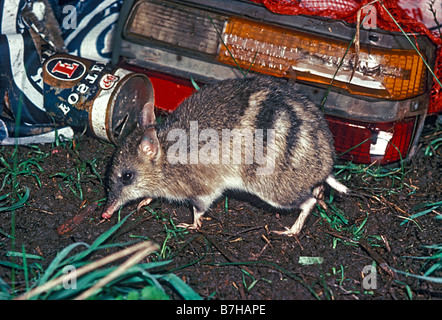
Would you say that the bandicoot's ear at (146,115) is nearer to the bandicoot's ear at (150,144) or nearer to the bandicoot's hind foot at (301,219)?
the bandicoot's ear at (150,144)

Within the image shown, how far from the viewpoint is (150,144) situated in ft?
11.4

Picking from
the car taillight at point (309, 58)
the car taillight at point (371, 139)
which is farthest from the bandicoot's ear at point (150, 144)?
the car taillight at point (371, 139)

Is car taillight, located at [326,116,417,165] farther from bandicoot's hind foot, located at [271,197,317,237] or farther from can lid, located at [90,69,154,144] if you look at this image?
can lid, located at [90,69,154,144]

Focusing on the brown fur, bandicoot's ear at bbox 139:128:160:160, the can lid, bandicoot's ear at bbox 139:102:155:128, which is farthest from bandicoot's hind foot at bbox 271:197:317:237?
the can lid

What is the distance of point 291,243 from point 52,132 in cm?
231

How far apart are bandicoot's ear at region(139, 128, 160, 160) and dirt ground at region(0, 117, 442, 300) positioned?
456 mm

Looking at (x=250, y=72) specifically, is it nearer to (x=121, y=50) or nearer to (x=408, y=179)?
(x=121, y=50)

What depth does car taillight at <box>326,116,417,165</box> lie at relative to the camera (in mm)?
3879

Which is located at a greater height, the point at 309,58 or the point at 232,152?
the point at 309,58

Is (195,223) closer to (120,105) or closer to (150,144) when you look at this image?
(150,144)

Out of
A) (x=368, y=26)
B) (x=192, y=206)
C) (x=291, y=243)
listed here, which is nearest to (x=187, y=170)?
(x=192, y=206)

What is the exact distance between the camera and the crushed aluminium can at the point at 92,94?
3863 mm

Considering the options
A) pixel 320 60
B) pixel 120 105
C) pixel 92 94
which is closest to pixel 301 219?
pixel 320 60

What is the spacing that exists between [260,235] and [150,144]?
1053mm
